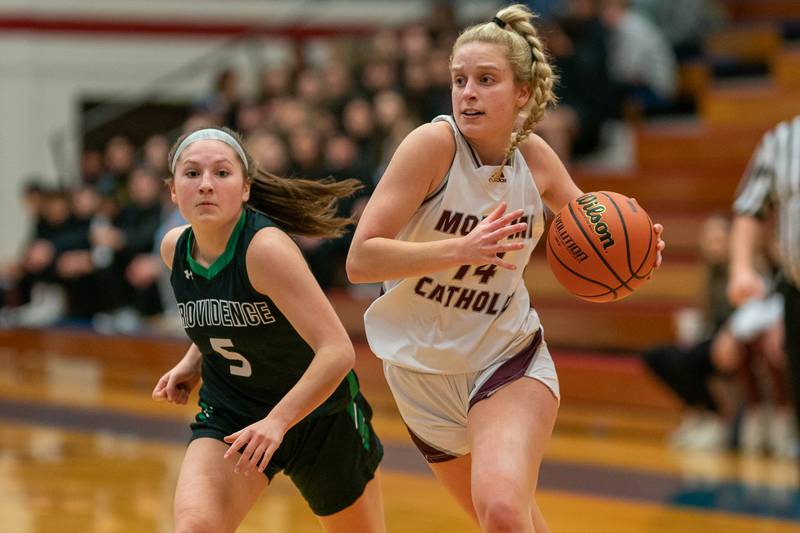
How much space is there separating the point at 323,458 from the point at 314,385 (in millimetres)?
451

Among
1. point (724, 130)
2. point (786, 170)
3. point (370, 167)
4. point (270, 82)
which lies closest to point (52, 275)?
point (270, 82)

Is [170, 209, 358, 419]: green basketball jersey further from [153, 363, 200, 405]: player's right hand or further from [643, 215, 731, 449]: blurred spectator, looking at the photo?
[643, 215, 731, 449]: blurred spectator

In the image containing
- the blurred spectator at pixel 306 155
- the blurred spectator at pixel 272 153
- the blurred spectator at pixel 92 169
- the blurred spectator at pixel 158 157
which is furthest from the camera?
the blurred spectator at pixel 92 169

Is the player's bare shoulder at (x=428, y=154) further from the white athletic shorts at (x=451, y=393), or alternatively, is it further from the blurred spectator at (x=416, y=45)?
the blurred spectator at (x=416, y=45)

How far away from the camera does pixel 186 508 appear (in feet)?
10.9

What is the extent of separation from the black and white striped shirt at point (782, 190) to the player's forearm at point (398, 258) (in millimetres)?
2033

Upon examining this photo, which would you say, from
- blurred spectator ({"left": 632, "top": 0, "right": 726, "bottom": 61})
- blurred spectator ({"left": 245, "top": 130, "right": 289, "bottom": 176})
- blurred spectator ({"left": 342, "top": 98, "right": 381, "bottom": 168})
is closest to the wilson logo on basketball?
blurred spectator ({"left": 342, "top": 98, "right": 381, "bottom": 168})

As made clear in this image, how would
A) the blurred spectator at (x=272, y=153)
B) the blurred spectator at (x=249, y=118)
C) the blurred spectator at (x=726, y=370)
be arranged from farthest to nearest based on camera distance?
the blurred spectator at (x=249, y=118)
the blurred spectator at (x=272, y=153)
the blurred spectator at (x=726, y=370)

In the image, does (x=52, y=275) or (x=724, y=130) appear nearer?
(x=724, y=130)

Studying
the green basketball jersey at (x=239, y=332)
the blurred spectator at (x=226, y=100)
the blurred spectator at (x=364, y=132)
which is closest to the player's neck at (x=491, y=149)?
the green basketball jersey at (x=239, y=332)

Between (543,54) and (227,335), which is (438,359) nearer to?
(227,335)

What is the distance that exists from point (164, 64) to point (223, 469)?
15337 mm

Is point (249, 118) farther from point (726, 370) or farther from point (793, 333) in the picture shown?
point (793, 333)

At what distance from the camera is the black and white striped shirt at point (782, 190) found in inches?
190
